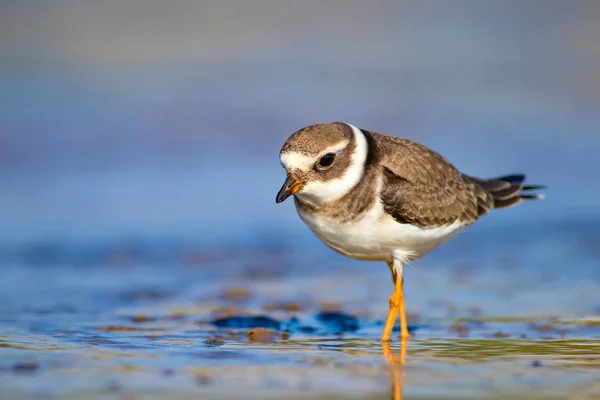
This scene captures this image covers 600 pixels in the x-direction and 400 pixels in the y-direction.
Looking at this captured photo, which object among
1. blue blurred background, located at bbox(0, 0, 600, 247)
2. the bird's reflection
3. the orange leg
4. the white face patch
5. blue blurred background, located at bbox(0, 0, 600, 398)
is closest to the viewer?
the bird's reflection

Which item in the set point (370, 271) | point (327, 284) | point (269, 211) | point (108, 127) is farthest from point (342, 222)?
point (108, 127)

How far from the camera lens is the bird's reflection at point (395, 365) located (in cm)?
510

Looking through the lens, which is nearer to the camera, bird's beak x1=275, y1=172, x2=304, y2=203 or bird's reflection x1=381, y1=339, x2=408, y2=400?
bird's reflection x1=381, y1=339, x2=408, y2=400

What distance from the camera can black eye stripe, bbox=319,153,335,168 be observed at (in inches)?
261

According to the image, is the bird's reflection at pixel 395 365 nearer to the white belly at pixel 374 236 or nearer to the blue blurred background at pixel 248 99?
the white belly at pixel 374 236

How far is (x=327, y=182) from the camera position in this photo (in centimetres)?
662

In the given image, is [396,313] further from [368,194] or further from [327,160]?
[327,160]

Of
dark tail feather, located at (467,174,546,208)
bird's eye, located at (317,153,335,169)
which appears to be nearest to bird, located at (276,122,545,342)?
bird's eye, located at (317,153,335,169)

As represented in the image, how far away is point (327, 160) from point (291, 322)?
1.52 metres

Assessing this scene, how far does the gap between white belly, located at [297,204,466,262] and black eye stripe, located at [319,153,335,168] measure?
38 cm

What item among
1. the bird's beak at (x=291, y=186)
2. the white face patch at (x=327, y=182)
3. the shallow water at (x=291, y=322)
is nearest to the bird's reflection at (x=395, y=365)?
the shallow water at (x=291, y=322)

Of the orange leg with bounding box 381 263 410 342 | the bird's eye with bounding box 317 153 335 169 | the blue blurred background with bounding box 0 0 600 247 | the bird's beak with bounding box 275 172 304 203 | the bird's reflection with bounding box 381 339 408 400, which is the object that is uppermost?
the blue blurred background with bounding box 0 0 600 247

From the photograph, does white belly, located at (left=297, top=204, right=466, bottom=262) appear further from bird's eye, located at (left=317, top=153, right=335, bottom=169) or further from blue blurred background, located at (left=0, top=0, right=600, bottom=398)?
blue blurred background, located at (left=0, top=0, right=600, bottom=398)

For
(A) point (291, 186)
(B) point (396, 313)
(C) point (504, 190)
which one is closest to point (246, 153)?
(C) point (504, 190)
